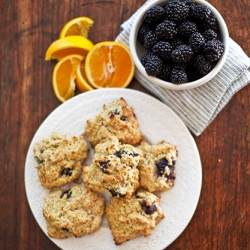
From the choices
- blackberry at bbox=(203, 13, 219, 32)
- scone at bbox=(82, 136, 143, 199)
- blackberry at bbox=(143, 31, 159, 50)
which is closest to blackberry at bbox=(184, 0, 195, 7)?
blackberry at bbox=(203, 13, 219, 32)

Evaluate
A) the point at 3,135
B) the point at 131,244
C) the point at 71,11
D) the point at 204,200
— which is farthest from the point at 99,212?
the point at 71,11

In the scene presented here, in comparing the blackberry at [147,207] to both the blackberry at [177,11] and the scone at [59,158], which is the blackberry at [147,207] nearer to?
the scone at [59,158]

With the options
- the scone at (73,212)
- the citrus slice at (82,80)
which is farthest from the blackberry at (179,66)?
the scone at (73,212)

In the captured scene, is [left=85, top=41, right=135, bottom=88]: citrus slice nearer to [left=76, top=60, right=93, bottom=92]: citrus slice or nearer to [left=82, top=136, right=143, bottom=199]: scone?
[left=76, top=60, right=93, bottom=92]: citrus slice

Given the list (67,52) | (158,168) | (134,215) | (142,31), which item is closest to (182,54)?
(142,31)

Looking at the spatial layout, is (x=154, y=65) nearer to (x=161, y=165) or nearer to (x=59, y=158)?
(x=161, y=165)

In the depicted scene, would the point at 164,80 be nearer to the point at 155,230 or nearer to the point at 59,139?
the point at 59,139
